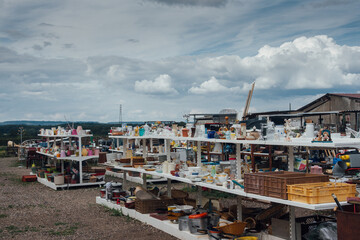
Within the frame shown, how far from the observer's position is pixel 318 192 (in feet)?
18.9

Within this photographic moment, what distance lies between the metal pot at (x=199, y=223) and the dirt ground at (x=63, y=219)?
92cm

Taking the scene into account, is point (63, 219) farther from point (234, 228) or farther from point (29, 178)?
point (29, 178)

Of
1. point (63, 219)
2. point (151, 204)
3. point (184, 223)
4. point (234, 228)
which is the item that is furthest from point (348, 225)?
point (63, 219)

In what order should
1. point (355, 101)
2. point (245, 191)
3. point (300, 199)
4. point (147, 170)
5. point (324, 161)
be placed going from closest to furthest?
point (300, 199) → point (245, 191) → point (147, 170) → point (324, 161) → point (355, 101)

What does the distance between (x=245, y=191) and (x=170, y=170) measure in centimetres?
321

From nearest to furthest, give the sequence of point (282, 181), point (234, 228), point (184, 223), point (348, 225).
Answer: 1. point (348, 225)
2. point (282, 181)
3. point (234, 228)
4. point (184, 223)

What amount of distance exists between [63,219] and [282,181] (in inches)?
282

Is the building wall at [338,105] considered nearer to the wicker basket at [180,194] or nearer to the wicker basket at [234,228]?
the wicker basket at [180,194]

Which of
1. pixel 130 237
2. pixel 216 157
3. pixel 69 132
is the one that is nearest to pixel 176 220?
pixel 130 237

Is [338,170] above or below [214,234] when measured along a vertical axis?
above

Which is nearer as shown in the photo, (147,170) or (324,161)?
(147,170)

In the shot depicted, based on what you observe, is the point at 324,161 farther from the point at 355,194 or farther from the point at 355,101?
the point at 355,101

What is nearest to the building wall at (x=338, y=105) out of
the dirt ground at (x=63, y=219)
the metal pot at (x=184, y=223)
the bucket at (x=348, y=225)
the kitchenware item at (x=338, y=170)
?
the dirt ground at (x=63, y=219)

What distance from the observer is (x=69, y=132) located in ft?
58.1
